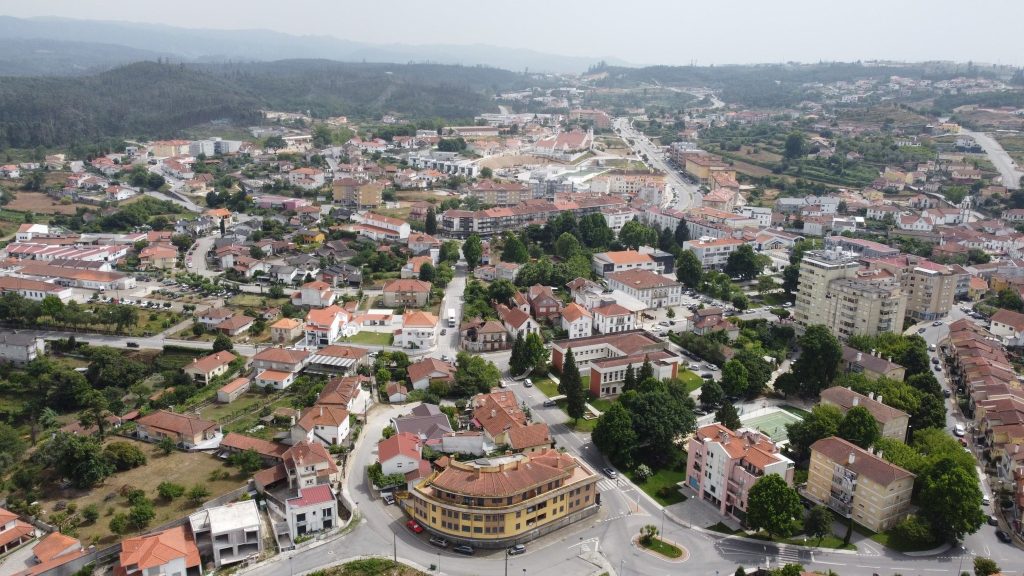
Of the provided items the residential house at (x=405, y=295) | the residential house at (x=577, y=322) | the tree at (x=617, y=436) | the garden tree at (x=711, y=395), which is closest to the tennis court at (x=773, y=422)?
the garden tree at (x=711, y=395)

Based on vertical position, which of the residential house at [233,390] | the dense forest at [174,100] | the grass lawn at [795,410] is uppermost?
the dense forest at [174,100]

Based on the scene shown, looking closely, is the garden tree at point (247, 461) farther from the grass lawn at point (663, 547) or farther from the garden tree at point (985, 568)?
the garden tree at point (985, 568)

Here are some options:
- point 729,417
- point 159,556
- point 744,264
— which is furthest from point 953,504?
point 744,264

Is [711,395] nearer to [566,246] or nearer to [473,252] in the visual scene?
[566,246]

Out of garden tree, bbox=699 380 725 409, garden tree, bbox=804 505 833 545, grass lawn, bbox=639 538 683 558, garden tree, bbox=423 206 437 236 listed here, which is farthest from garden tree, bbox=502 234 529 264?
garden tree, bbox=804 505 833 545

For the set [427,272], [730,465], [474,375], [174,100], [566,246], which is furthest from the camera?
[174,100]

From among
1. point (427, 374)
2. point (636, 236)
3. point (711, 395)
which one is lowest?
point (427, 374)
